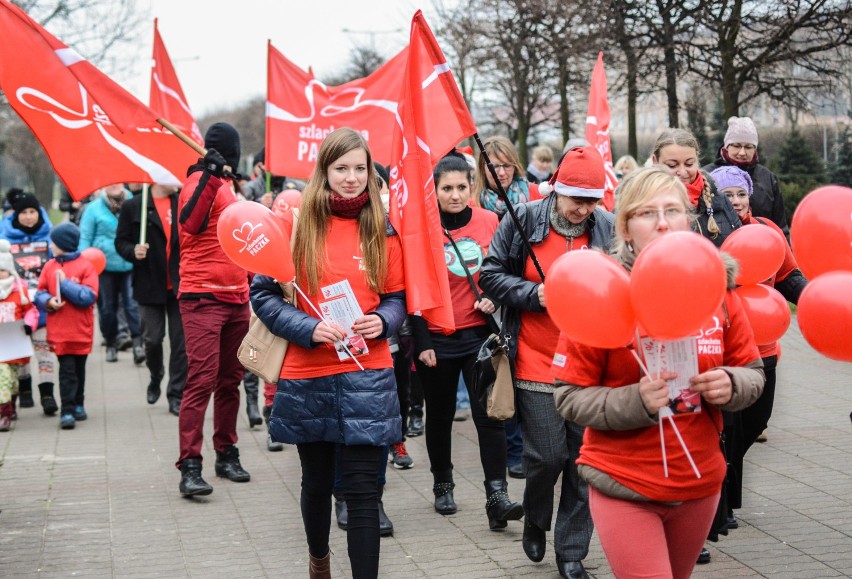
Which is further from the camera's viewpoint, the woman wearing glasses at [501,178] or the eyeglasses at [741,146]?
the woman wearing glasses at [501,178]

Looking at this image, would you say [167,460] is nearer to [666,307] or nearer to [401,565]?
[401,565]

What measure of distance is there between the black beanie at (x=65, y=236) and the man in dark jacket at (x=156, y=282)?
1.43ft

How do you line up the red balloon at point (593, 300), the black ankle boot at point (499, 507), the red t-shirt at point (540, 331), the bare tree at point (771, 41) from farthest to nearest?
the bare tree at point (771, 41) < the black ankle boot at point (499, 507) < the red t-shirt at point (540, 331) < the red balloon at point (593, 300)

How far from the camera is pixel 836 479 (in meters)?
6.74

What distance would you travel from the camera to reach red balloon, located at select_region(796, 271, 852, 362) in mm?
3291

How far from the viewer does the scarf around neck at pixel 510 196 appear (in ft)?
25.0

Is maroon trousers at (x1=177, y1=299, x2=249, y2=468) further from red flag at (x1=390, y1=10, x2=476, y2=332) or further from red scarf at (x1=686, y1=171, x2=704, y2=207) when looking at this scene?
red scarf at (x1=686, y1=171, x2=704, y2=207)

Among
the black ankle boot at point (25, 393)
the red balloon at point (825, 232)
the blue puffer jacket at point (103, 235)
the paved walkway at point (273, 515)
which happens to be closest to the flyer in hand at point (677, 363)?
the red balloon at point (825, 232)

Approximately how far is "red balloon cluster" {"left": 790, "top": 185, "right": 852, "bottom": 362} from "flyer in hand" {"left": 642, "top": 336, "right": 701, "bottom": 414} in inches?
18.6

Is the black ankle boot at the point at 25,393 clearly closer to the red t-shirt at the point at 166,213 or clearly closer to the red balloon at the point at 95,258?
the red balloon at the point at 95,258

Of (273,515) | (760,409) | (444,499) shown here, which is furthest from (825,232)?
(273,515)

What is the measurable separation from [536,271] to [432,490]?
2.24m

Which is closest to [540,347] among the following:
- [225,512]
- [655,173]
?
[655,173]

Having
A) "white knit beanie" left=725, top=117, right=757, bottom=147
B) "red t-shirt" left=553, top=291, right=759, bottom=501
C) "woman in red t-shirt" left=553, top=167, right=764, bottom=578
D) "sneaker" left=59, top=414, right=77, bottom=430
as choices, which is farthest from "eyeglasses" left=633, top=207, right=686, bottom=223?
"sneaker" left=59, top=414, right=77, bottom=430
